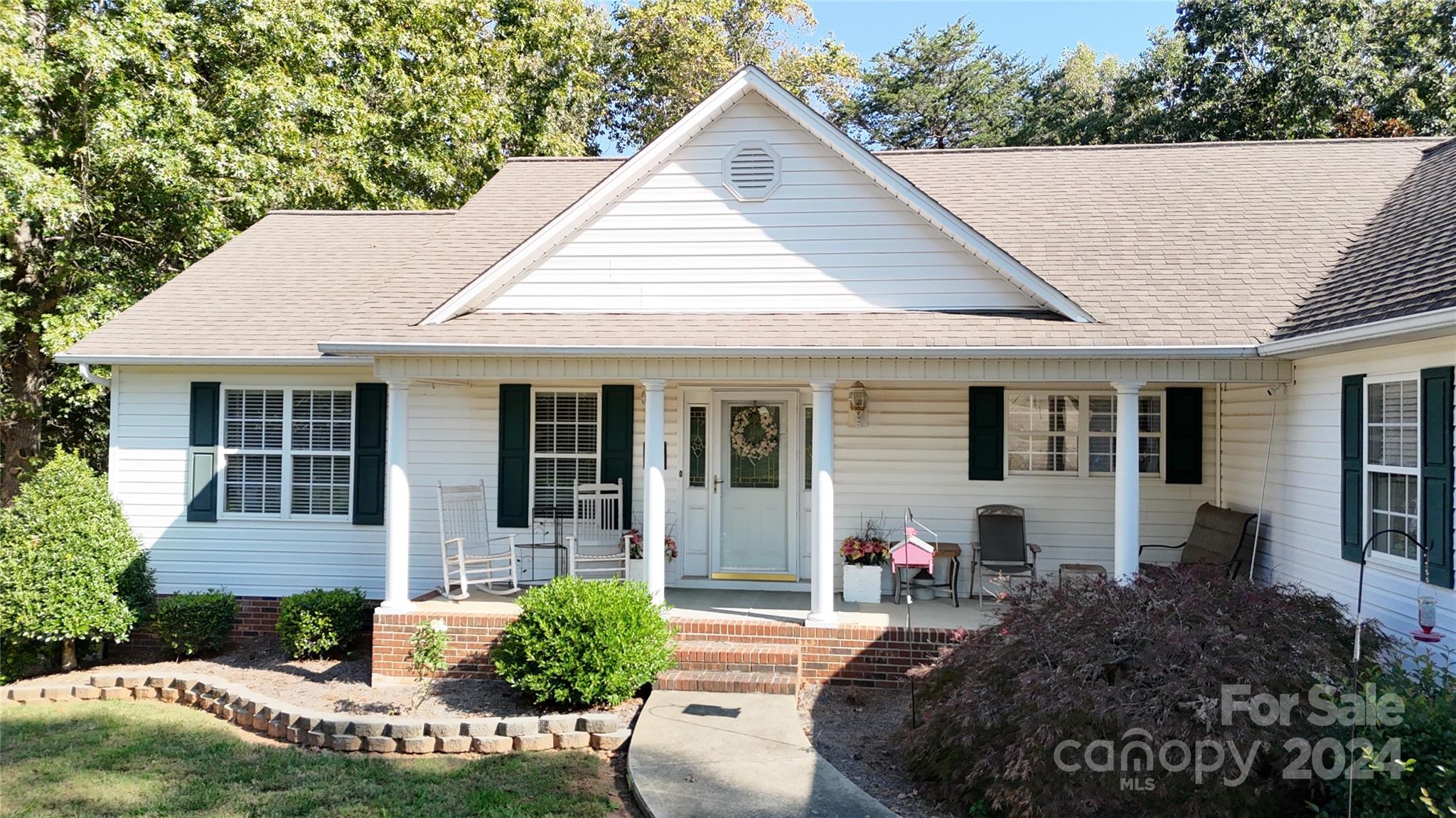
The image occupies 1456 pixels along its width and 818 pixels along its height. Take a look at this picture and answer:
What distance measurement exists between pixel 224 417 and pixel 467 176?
1080 centimetres

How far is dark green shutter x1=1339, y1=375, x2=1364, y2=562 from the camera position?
6.96m

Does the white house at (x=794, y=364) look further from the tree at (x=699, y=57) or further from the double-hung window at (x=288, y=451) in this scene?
the tree at (x=699, y=57)

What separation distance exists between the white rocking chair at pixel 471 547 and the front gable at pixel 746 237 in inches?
85.8

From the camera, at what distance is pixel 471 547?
10.0 m

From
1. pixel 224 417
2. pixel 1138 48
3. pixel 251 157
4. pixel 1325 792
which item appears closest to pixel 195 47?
pixel 251 157

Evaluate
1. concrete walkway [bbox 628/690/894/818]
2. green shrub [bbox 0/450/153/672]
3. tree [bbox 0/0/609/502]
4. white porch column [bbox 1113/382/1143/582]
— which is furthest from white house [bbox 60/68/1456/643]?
tree [bbox 0/0/609/502]

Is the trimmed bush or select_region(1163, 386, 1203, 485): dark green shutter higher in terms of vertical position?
select_region(1163, 386, 1203, 485): dark green shutter

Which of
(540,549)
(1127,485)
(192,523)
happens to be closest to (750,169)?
(1127,485)

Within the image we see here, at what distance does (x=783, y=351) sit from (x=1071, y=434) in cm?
382

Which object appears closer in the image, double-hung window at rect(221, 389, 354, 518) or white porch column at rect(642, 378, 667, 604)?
white porch column at rect(642, 378, 667, 604)

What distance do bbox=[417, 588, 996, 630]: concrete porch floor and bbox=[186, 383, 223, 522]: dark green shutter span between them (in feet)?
10.1

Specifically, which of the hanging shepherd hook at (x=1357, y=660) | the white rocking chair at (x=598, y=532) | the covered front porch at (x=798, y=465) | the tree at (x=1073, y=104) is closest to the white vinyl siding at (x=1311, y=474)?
the hanging shepherd hook at (x=1357, y=660)

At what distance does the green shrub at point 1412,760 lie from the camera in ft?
14.6

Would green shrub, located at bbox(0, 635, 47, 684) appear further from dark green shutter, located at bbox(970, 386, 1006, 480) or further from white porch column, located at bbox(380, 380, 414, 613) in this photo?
dark green shutter, located at bbox(970, 386, 1006, 480)
